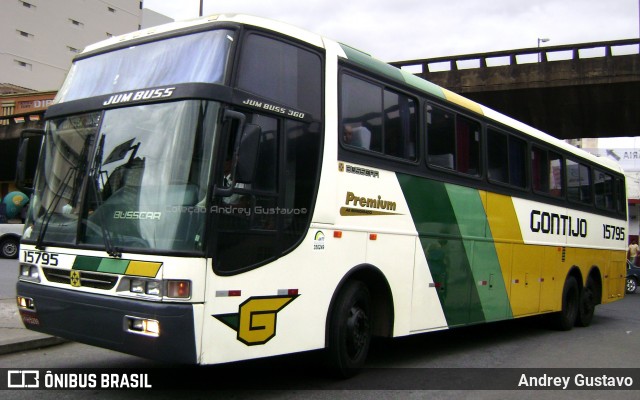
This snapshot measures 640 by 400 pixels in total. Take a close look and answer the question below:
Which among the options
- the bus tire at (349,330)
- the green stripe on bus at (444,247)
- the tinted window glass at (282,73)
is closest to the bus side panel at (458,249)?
the green stripe on bus at (444,247)

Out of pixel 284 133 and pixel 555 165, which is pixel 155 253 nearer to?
pixel 284 133

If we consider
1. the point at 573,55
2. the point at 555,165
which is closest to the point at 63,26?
the point at 573,55

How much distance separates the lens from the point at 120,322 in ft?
16.1

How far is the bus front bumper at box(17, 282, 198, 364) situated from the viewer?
469cm

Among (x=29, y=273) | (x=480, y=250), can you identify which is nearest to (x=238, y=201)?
(x=29, y=273)

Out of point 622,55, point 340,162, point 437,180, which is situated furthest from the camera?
point 622,55

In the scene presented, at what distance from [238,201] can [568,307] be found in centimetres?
876

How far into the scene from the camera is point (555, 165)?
11.2 metres

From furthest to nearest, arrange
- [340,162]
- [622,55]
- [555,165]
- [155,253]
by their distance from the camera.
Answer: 1. [622,55]
2. [555,165]
3. [340,162]
4. [155,253]

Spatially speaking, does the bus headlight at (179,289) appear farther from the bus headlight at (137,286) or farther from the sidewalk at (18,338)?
the sidewalk at (18,338)

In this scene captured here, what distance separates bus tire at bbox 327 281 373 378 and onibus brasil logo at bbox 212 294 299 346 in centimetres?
85

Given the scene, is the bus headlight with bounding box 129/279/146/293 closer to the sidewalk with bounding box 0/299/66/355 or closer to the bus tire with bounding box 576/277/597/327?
the sidewalk with bounding box 0/299/66/355

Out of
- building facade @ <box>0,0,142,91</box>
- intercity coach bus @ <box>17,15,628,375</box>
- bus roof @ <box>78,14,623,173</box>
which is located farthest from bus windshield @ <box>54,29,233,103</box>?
building facade @ <box>0,0,142,91</box>

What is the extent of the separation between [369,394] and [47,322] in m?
3.05
